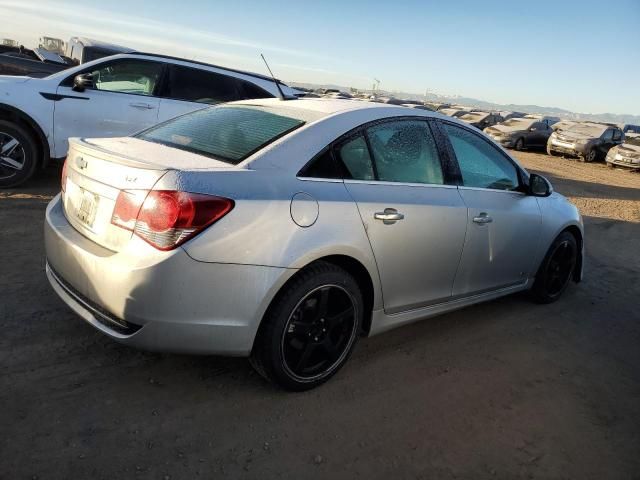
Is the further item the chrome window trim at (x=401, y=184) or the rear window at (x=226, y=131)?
the chrome window trim at (x=401, y=184)

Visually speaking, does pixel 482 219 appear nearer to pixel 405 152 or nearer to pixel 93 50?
pixel 405 152

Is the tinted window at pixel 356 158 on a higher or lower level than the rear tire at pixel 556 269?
higher

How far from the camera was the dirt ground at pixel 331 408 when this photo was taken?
7.79 ft

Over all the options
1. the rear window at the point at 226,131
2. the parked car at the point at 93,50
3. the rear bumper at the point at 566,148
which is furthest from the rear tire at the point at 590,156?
the rear window at the point at 226,131

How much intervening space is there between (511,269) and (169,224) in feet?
9.28

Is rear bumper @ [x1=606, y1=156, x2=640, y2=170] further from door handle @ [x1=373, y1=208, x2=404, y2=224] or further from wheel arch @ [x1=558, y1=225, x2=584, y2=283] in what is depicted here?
door handle @ [x1=373, y1=208, x2=404, y2=224]

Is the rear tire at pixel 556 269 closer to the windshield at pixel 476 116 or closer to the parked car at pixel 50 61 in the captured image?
the parked car at pixel 50 61

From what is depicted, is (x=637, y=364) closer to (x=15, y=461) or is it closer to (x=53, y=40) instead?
(x=15, y=461)

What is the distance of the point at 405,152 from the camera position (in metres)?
3.35

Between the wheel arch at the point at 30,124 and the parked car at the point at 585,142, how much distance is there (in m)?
19.1

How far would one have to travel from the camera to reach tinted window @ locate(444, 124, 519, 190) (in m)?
3.70

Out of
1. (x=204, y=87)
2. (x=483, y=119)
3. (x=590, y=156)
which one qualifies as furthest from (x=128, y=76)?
(x=483, y=119)

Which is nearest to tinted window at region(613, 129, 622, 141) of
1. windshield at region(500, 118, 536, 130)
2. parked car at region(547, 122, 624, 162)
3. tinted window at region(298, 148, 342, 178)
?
parked car at region(547, 122, 624, 162)

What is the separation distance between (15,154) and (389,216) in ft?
16.9
